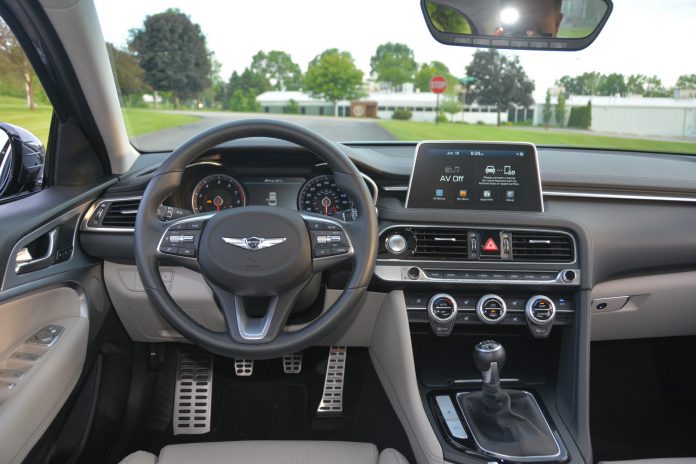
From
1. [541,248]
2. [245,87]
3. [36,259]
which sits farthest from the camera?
[245,87]

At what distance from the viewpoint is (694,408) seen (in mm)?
2998

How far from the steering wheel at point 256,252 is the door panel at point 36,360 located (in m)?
0.46

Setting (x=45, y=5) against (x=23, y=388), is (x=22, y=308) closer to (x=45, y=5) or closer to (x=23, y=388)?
(x=23, y=388)

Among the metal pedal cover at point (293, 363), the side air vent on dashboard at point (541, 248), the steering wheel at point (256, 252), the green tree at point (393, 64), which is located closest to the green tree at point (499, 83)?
the green tree at point (393, 64)

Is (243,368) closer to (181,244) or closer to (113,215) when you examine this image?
(113,215)

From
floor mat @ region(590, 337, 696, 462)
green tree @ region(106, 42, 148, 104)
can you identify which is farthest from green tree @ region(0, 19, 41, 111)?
floor mat @ region(590, 337, 696, 462)

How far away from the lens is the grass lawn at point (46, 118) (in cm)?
245

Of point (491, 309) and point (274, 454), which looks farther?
point (491, 309)

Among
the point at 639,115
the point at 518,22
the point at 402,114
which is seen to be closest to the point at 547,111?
the point at 639,115

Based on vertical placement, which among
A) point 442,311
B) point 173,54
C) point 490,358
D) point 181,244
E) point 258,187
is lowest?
point 490,358

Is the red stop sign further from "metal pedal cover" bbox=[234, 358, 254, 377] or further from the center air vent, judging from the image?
"metal pedal cover" bbox=[234, 358, 254, 377]

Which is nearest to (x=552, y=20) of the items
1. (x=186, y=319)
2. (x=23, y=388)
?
(x=186, y=319)

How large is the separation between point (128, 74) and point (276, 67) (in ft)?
2.09

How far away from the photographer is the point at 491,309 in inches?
94.6
